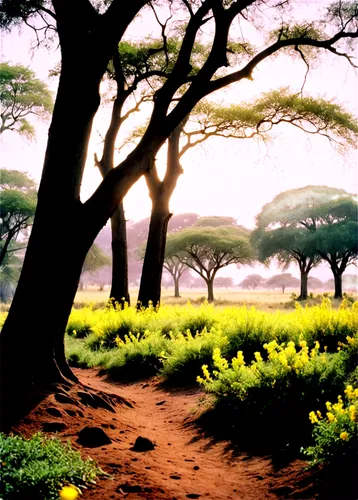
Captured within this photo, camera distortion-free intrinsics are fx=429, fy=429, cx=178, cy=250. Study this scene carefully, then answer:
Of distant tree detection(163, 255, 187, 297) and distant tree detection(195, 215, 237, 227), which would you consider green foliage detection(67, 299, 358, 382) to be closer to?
distant tree detection(163, 255, 187, 297)

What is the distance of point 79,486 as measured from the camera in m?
2.93

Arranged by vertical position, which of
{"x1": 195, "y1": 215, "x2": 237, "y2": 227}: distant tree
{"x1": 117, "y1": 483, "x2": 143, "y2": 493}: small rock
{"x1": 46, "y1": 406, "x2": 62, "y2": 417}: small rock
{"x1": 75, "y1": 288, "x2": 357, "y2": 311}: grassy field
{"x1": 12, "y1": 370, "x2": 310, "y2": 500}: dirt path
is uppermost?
{"x1": 195, "y1": 215, "x2": 237, "y2": 227}: distant tree

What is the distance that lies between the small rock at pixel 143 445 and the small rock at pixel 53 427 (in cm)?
70

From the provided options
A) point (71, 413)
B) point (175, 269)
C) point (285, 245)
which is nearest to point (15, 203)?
point (285, 245)

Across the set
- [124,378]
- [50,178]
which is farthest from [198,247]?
[50,178]

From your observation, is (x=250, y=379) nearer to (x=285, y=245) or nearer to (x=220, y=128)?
(x=220, y=128)

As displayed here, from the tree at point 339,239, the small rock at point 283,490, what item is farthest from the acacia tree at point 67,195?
the tree at point 339,239

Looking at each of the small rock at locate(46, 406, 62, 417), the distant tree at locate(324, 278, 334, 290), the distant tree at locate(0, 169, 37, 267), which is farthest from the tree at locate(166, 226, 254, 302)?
the distant tree at locate(324, 278, 334, 290)

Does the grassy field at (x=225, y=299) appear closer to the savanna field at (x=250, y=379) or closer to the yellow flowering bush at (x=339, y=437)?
the savanna field at (x=250, y=379)

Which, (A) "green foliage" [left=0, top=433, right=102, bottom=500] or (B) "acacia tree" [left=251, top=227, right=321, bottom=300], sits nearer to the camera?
(A) "green foliage" [left=0, top=433, right=102, bottom=500]

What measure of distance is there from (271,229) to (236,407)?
34.2m

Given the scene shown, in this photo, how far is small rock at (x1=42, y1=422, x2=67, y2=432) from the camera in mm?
3951

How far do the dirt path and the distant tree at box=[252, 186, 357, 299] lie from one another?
28.6m

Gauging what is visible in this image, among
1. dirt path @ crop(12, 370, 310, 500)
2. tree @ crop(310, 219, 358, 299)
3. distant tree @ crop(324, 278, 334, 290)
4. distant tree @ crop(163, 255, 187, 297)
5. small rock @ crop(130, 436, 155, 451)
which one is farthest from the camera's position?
distant tree @ crop(324, 278, 334, 290)
